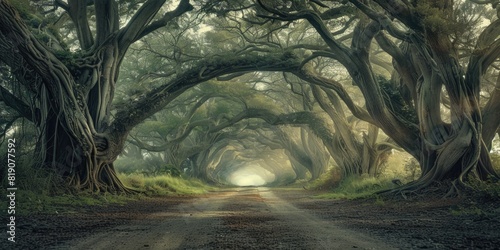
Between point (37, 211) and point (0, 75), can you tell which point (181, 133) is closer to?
point (0, 75)

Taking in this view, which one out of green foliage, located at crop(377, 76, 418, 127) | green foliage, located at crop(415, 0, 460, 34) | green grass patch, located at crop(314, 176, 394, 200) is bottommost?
green grass patch, located at crop(314, 176, 394, 200)

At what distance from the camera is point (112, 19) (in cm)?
1364

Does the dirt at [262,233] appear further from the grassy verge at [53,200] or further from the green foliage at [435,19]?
the green foliage at [435,19]

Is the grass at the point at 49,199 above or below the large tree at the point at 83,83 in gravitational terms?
below

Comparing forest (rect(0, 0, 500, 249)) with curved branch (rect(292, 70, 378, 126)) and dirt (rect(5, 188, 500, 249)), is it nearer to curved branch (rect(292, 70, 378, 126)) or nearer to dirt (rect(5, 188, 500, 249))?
curved branch (rect(292, 70, 378, 126))

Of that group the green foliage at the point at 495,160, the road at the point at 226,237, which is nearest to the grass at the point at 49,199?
the road at the point at 226,237

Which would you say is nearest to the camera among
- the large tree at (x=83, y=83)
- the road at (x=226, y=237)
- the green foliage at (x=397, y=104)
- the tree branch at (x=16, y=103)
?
the road at (x=226, y=237)

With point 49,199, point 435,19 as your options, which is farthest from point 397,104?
point 49,199

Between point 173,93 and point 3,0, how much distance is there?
715 centimetres

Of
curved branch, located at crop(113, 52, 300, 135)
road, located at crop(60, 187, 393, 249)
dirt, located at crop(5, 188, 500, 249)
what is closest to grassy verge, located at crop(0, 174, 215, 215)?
dirt, located at crop(5, 188, 500, 249)

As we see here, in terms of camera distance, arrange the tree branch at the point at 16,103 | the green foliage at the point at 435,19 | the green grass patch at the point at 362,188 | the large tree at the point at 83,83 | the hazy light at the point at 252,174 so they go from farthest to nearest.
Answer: the hazy light at the point at 252,174 → the green grass patch at the point at 362,188 → the tree branch at the point at 16,103 → the large tree at the point at 83,83 → the green foliage at the point at 435,19

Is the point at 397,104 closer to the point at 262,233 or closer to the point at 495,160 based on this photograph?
the point at 495,160

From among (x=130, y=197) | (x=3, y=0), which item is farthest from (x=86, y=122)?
(x=3, y=0)

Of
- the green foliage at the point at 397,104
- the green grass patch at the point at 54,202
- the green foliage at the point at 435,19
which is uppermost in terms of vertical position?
Answer: the green foliage at the point at 435,19
